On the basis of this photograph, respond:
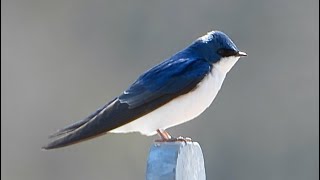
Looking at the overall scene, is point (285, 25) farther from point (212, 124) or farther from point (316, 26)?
point (212, 124)

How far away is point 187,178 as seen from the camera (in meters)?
2.33

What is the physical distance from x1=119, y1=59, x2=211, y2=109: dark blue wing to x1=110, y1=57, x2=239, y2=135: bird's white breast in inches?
0.8

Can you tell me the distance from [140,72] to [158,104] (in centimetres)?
485

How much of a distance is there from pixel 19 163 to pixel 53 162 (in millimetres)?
244

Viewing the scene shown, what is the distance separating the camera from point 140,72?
769 centimetres

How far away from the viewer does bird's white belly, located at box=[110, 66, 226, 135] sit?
2.82 m

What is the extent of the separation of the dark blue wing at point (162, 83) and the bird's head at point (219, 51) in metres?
0.09

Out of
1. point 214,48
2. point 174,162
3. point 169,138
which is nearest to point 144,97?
point 169,138

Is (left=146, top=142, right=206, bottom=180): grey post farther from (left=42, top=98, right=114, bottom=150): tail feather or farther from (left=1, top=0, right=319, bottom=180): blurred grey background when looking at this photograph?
(left=1, top=0, right=319, bottom=180): blurred grey background

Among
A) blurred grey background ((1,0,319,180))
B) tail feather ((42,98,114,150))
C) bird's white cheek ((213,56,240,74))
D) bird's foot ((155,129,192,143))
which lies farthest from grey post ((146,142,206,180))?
blurred grey background ((1,0,319,180))

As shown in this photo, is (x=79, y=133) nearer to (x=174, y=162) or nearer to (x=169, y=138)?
(x=169, y=138)

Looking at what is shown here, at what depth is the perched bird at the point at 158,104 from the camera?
2.79 m

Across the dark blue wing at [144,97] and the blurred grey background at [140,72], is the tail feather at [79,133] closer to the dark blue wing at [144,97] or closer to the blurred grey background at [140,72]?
the dark blue wing at [144,97]

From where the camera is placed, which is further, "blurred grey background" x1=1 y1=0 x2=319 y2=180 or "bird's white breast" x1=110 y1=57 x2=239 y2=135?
"blurred grey background" x1=1 y1=0 x2=319 y2=180
